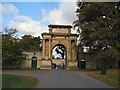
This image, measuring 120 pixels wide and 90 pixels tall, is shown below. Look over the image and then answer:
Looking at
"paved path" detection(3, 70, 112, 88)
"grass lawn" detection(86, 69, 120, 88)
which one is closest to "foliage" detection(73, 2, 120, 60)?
"grass lawn" detection(86, 69, 120, 88)

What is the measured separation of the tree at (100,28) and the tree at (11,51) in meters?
14.2

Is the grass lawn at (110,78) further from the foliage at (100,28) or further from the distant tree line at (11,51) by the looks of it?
the distant tree line at (11,51)

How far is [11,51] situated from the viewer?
56.8 meters

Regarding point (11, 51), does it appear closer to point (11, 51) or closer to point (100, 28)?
point (11, 51)

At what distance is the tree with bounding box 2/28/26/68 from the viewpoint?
183 ft

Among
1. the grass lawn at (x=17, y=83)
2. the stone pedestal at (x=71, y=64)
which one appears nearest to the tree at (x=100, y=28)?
the stone pedestal at (x=71, y=64)

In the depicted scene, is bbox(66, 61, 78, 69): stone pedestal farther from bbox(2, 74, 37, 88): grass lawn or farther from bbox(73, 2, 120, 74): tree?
bbox(2, 74, 37, 88): grass lawn

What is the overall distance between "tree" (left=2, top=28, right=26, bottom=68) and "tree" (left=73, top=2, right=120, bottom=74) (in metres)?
14.2

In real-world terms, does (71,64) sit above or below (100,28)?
below

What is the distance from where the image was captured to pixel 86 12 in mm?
46688

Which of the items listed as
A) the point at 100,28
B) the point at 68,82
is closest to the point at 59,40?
the point at 100,28

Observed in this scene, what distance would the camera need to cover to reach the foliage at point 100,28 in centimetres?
4194

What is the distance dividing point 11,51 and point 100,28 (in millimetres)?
20568

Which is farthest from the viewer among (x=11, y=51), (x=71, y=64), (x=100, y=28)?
(x=71, y=64)
